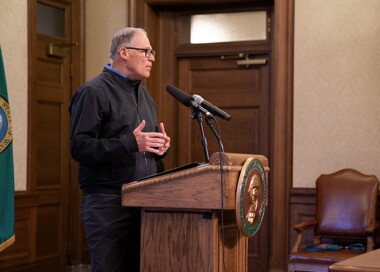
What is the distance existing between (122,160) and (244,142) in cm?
300

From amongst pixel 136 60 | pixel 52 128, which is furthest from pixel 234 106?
pixel 136 60

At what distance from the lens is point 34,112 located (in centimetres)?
521

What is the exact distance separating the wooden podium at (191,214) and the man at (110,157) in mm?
115

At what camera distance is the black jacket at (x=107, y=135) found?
2.76m

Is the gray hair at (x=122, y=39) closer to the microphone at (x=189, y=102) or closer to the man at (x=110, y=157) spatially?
the man at (x=110, y=157)

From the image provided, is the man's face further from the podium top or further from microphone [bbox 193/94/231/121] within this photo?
the podium top

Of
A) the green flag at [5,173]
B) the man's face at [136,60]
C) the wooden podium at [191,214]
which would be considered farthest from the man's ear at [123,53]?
the green flag at [5,173]

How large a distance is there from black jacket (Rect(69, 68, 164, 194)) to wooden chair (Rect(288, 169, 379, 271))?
2.01 meters

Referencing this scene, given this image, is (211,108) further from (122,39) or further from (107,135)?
(122,39)

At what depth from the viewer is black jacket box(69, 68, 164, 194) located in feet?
9.05

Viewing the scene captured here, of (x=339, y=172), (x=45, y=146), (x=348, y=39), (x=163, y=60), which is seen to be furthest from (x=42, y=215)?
(x=348, y=39)

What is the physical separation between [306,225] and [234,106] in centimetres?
141

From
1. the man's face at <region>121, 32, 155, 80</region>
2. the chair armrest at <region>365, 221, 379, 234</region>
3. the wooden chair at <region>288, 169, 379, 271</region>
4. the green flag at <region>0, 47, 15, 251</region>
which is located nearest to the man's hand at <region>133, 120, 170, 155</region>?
the man's face at <region>121, 32, 155, 80</region>

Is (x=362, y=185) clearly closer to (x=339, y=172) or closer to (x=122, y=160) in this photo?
(x=339, y=172)
